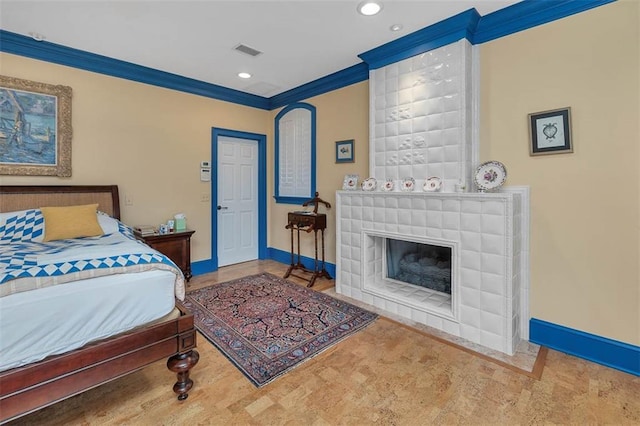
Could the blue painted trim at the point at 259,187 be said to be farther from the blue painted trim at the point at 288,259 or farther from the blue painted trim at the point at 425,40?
the blue painted trim at the point at 425,40

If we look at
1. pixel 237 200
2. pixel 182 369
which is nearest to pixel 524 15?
pixel 182 369

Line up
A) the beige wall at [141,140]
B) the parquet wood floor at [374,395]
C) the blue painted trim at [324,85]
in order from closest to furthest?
1. the parquet wood floor at [374,395]
2. the beige wall at [141,140]
3. the blue painted trim at [324,85]

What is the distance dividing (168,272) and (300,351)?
3.78 feet

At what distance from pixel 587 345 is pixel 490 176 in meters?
1.44

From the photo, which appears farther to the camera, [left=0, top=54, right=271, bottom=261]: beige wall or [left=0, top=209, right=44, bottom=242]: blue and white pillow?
[left=0, top=54, right=271, bottom=261]: beige wall

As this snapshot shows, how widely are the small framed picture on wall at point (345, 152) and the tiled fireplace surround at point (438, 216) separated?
1.76 ft

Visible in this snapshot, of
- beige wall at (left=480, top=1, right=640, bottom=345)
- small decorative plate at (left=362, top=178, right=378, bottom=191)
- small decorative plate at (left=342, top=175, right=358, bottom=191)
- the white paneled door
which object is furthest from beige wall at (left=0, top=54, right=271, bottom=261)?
beige wall at (left=480, top=1, right=640, bottom=345)

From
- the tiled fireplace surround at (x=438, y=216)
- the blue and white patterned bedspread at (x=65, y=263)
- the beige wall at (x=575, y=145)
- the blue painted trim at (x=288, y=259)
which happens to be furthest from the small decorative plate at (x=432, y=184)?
the blue and white patterned bedspread at (x=65, y=263)

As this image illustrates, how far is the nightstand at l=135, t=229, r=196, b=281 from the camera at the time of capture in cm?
361

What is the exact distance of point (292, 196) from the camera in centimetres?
478

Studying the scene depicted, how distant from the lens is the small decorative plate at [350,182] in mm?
3811

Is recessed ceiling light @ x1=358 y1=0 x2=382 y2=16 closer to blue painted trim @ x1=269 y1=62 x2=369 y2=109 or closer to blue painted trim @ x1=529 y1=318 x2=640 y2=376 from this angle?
blue painted trim @ x1=269 y1=62 x2=369 y2=109

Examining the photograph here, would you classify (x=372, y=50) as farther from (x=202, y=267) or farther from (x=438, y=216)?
(x=202, y=267)

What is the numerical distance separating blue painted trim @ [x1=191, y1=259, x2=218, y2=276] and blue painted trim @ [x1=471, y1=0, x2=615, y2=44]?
415 centimetres
